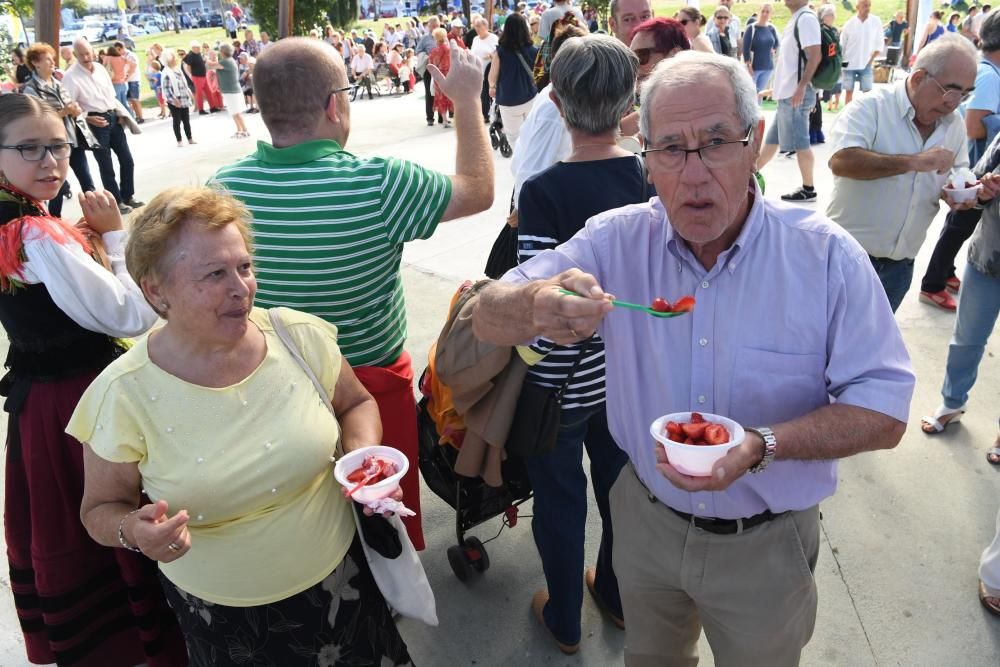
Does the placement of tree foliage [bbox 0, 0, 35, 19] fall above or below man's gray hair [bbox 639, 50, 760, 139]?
above

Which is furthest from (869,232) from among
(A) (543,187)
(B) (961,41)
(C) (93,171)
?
(C) (93,171)

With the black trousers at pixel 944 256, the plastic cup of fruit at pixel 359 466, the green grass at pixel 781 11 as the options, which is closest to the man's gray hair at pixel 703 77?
the plastic cup of fruit at pixel 359 466

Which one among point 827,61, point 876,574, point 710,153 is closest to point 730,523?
point 710,153

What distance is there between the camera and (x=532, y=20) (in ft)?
49.8

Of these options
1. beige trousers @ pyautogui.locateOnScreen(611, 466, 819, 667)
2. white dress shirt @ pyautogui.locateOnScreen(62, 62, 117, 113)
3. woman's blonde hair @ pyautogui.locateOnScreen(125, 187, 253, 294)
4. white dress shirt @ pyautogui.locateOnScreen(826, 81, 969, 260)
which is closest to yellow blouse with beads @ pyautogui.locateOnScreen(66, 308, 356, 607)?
woman's blonde hair @ pyautogui.locateOnScreen(125, 187, 253, 294)

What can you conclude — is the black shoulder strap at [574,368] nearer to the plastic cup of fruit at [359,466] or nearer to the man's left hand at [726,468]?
the plastic cup of fruit at [359,466]

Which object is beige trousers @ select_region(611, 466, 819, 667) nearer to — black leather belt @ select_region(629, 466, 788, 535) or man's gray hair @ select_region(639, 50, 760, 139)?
black leather belt @ select_region(629, 466, 788, 535)

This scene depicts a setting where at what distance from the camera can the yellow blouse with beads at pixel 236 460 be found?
1.79m

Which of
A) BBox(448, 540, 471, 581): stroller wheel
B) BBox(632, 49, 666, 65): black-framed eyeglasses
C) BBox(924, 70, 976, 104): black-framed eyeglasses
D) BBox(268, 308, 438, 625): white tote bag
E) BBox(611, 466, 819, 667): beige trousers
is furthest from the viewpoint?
BBox(632, 49, 666, 65): black-framed eyeglasses

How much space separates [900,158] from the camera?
335cm

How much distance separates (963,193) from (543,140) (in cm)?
195

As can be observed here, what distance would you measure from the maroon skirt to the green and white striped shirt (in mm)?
854

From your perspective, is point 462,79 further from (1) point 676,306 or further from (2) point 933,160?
(2) point 933,160

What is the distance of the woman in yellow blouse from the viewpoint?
5.89 feet
